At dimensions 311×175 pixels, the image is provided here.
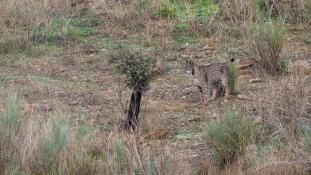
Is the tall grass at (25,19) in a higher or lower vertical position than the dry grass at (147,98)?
lower

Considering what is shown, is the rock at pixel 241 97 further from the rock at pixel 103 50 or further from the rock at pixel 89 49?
the rock at pixel 89 49

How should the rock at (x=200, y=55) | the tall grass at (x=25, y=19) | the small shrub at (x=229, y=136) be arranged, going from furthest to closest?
1. the tall grass at (x=25, y=19)
2. the rock at (x=200, y=55)
3. the small shrub at (x=229, y=136)

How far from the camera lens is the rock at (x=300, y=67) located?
9623mm

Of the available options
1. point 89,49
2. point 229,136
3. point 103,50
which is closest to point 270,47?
point 103,50

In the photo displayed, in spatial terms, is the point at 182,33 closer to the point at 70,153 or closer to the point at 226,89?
the point at 226,89

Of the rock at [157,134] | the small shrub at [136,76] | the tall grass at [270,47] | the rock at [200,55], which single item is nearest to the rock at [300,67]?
the tall grass at [270,47]

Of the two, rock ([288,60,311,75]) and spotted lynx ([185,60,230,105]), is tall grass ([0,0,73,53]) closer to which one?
spotted lynx ([185,60,230,105])

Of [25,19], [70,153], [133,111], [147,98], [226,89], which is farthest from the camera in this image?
[25,19]

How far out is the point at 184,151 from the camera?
7.09m

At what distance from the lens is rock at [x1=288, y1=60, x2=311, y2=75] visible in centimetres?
962

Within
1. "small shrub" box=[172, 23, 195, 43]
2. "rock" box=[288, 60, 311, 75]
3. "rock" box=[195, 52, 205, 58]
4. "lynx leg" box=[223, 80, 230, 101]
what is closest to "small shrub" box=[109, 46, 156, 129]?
"lynx leg" box=[223, 80, 230, 101]

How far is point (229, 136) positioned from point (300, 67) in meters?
3.41

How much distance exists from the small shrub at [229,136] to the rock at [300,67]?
2.65m

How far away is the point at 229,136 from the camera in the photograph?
6.80 m
